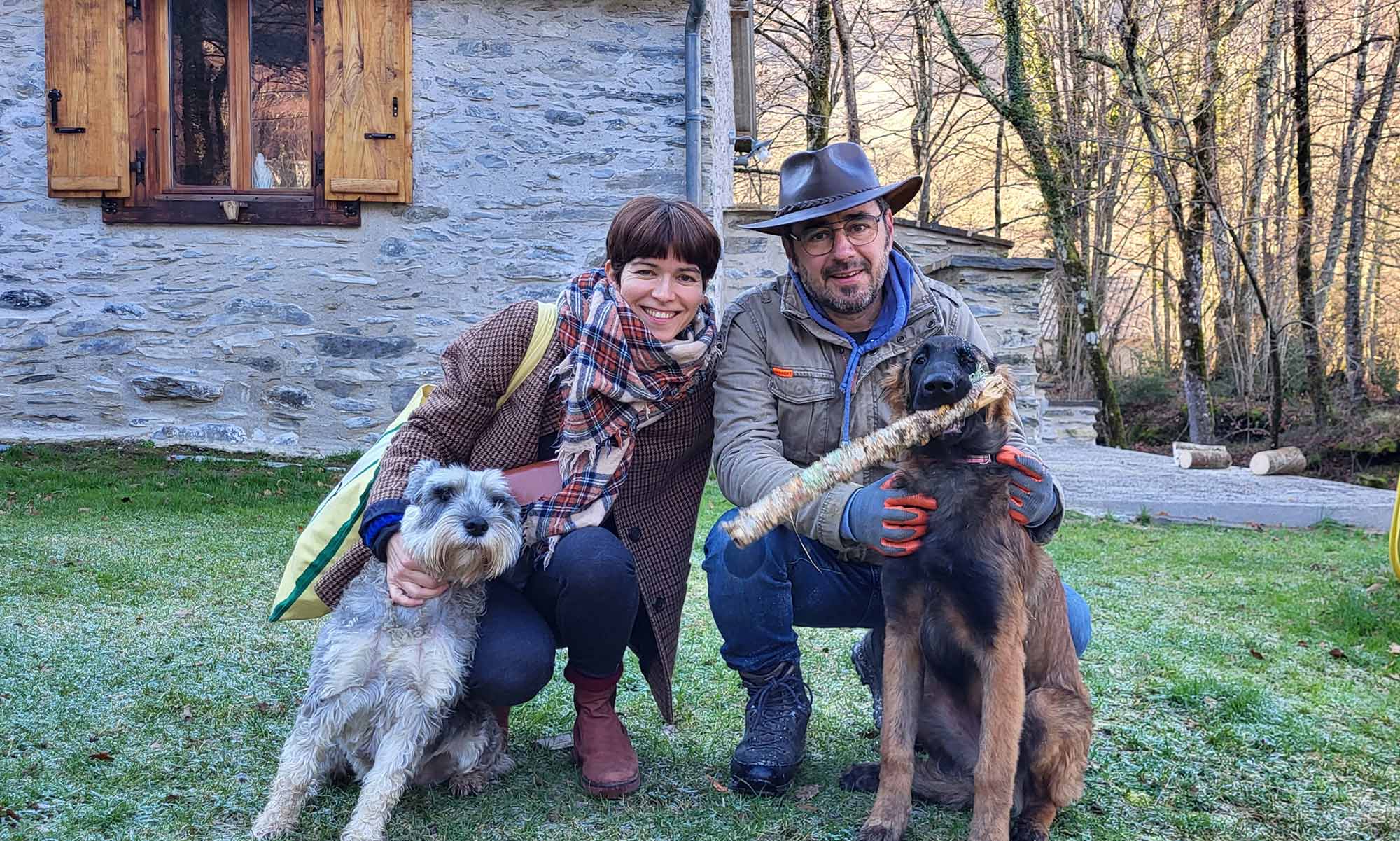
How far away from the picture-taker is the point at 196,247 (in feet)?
28.8

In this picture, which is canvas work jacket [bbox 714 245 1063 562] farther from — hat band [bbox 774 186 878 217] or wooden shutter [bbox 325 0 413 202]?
wooden shutter [bbox 325 0 413 202]

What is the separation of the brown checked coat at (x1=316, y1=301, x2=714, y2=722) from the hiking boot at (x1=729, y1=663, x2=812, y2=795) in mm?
287

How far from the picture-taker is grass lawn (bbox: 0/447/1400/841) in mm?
2879

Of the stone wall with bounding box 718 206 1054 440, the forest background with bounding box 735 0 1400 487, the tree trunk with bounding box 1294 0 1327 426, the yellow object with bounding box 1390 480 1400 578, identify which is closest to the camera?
the yellow object with bounding box 1390 480 1400 578

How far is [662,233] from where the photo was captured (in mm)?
2977

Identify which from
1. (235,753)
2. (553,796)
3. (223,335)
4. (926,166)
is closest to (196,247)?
(223,335)

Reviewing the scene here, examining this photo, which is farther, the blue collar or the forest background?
the forest background

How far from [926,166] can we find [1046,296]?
4.81 meters

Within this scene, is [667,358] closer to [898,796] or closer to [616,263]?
[616,263]

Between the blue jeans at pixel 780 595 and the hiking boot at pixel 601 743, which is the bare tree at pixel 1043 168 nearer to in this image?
the blue jeans at pixel 780 595

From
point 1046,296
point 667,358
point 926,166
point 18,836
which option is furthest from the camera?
point 926,166

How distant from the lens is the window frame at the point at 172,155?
28.0ft

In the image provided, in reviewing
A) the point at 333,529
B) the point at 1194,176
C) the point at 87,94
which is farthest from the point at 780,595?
the point at 1194,176

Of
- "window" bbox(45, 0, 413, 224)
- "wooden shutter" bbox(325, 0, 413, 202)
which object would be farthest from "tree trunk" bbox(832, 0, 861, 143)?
"window" bbox(45, 0, 413, 224)
